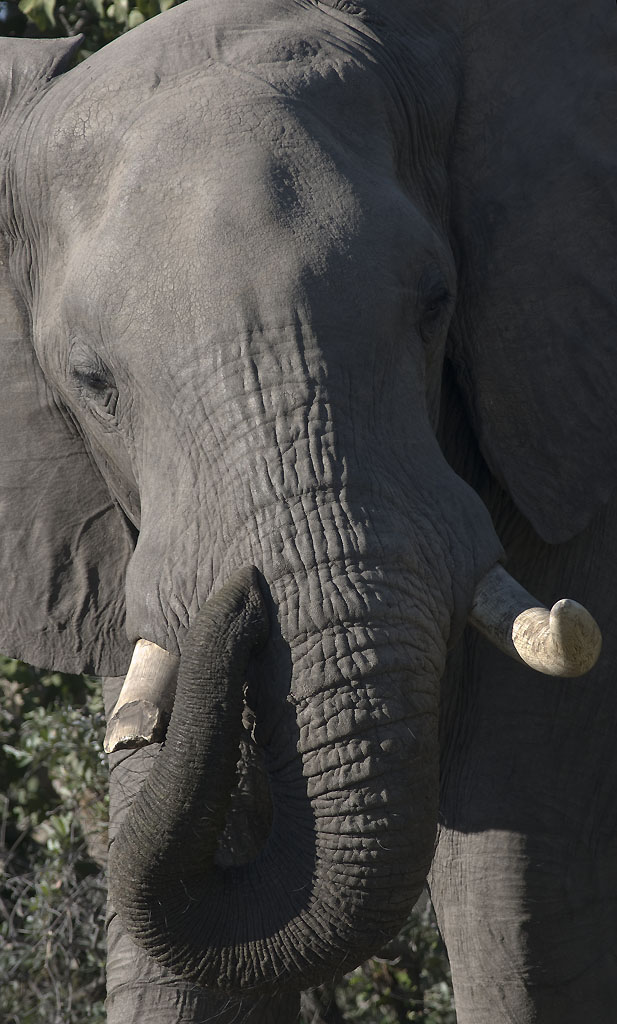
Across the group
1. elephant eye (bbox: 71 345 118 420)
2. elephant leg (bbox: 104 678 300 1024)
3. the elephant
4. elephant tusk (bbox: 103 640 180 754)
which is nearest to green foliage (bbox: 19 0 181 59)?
the elephant

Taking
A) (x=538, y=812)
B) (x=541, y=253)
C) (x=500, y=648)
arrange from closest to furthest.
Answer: (x=500, y=648)
(x=541, y=253)
(x=538, y=812)

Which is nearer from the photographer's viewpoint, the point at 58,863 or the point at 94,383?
the point at 94,383

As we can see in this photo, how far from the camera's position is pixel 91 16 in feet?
15.1

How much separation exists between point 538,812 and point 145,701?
0.95 metres

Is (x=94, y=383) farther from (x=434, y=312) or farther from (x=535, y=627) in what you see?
(x=535, y=627)

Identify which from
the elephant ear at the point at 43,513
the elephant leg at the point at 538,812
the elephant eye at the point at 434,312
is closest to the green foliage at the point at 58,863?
the elephant ear at the point at 43,513

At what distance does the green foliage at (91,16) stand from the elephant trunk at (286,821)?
2.36 metres

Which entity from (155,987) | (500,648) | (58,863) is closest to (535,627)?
(500,648)

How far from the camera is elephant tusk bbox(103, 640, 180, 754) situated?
2348mm

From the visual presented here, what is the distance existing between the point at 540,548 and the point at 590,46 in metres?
0.93

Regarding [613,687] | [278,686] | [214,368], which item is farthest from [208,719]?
[613,687]

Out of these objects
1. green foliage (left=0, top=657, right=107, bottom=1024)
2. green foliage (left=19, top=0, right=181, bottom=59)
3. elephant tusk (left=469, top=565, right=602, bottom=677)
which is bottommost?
green foliage (left=0, top=657, right=107, bottom=1024)

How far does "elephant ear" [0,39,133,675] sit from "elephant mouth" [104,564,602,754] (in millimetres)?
593

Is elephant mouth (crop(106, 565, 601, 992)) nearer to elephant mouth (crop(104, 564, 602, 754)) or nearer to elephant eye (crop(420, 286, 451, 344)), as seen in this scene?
elephant mouth (crop(104, 564, 602, 754))
